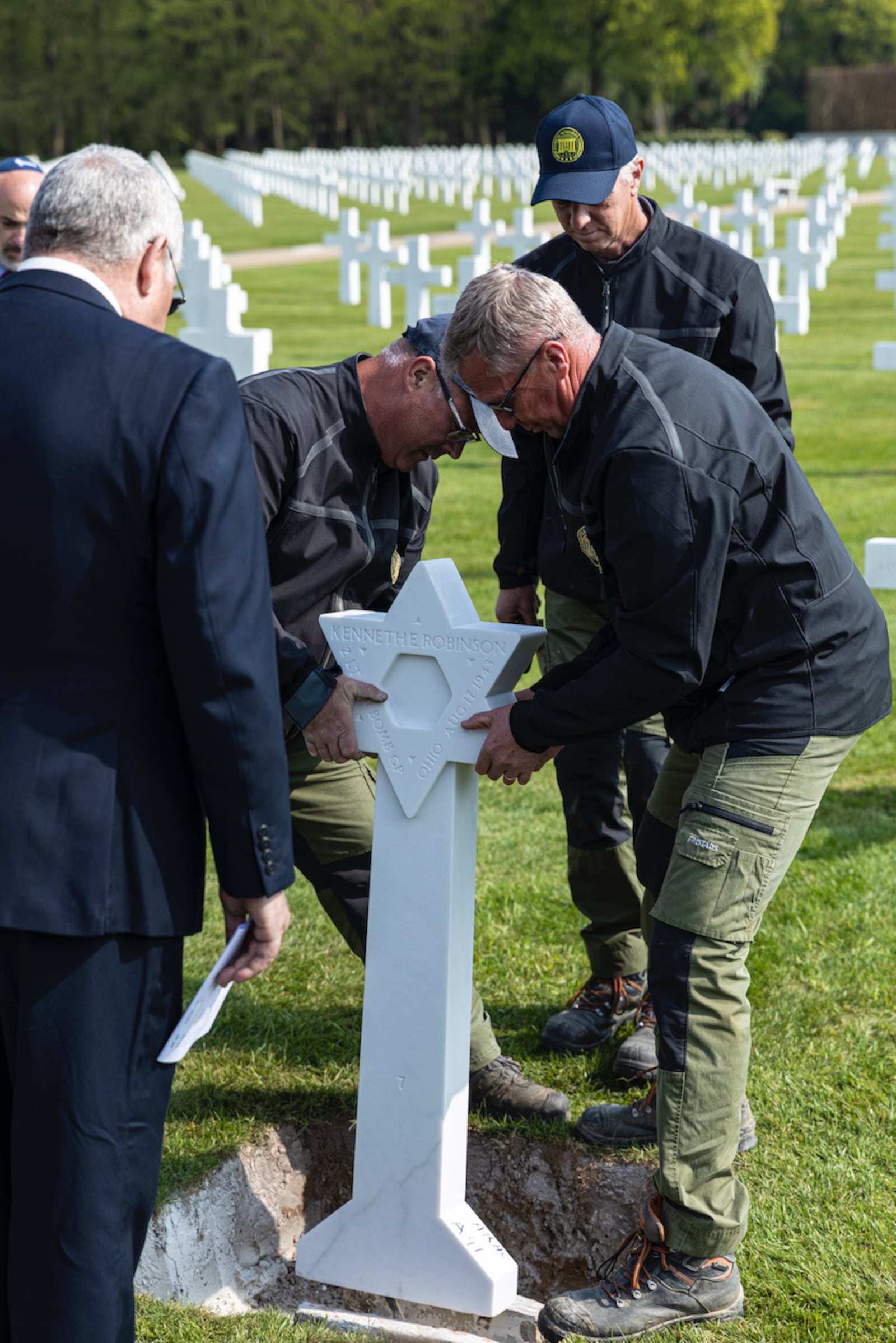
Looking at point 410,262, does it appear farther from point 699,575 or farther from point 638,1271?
point 638,1271

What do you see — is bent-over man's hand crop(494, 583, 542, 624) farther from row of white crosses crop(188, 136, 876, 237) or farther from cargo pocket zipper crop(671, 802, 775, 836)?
row of white crosses crop(188, 136, 876, 237)

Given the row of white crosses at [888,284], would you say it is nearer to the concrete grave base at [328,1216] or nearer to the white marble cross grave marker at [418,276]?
the white marble cross grave marker at [418,276]

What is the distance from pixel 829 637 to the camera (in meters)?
2.74

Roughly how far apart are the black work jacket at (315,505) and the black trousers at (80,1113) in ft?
3.16

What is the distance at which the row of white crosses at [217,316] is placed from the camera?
327 inches

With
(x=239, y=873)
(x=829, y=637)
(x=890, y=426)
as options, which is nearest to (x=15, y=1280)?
Result: (x=239, y=873)

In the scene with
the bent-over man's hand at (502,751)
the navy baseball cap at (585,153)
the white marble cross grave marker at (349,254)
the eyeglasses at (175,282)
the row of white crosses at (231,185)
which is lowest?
the row of white crosses at (231,185)

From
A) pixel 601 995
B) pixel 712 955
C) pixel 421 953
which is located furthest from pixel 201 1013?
pixel 601 995

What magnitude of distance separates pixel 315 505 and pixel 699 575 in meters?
1.01

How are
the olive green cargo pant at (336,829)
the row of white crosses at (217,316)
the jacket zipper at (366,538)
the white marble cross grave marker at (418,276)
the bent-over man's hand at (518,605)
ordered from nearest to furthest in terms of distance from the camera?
the jacket zipper at (366,538)
the olive green cargo pant at (336,829)
the bent-over man's hand at (518,605)
the row of white crosses at (217,316)
the white marble cross grave marker at (418,276)

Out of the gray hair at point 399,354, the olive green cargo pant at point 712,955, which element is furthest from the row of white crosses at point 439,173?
the olive green cargo pant at point 712,955

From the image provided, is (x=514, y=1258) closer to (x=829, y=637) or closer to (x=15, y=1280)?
(x=15, y=1280)

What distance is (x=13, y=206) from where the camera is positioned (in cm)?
496

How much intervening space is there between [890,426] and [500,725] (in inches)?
442
